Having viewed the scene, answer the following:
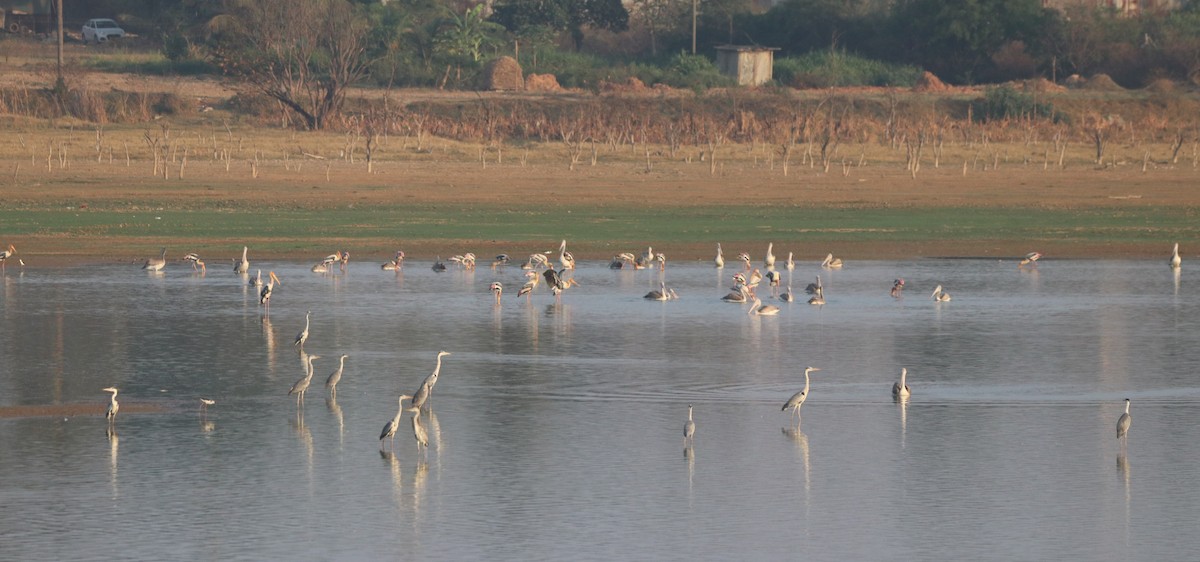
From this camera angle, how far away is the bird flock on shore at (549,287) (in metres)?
18.9

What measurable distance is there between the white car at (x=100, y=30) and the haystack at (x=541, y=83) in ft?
90.4

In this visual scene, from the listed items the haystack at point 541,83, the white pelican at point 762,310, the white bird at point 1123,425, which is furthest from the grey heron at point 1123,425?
the haystack at point 541,83

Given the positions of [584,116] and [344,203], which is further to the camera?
[584,116]

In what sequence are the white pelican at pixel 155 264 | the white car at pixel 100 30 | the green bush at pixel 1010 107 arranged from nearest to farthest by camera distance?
the white pelican at pixel 155 264 < the green bush at pixel 1010 107 < the white car at pixel 100 30

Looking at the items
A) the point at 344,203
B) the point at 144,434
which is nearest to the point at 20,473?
the point at 144,434

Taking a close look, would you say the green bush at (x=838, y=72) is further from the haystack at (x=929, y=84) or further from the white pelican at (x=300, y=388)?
the white pelican at (x=300, y=388)

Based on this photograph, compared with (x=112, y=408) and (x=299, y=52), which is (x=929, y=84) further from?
(x=112, y=408)

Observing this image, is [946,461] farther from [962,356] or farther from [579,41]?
[579,41]

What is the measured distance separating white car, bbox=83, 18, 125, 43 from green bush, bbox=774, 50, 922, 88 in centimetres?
3730

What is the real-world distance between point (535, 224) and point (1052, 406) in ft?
83.1

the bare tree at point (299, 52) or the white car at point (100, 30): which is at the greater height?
the white car at point (100, 30)

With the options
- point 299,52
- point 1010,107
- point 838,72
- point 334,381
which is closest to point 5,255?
point 334,381

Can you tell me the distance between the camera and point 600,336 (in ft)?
87.1

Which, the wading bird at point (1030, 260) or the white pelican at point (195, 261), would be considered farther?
the wading bird at point (1030, 260)
